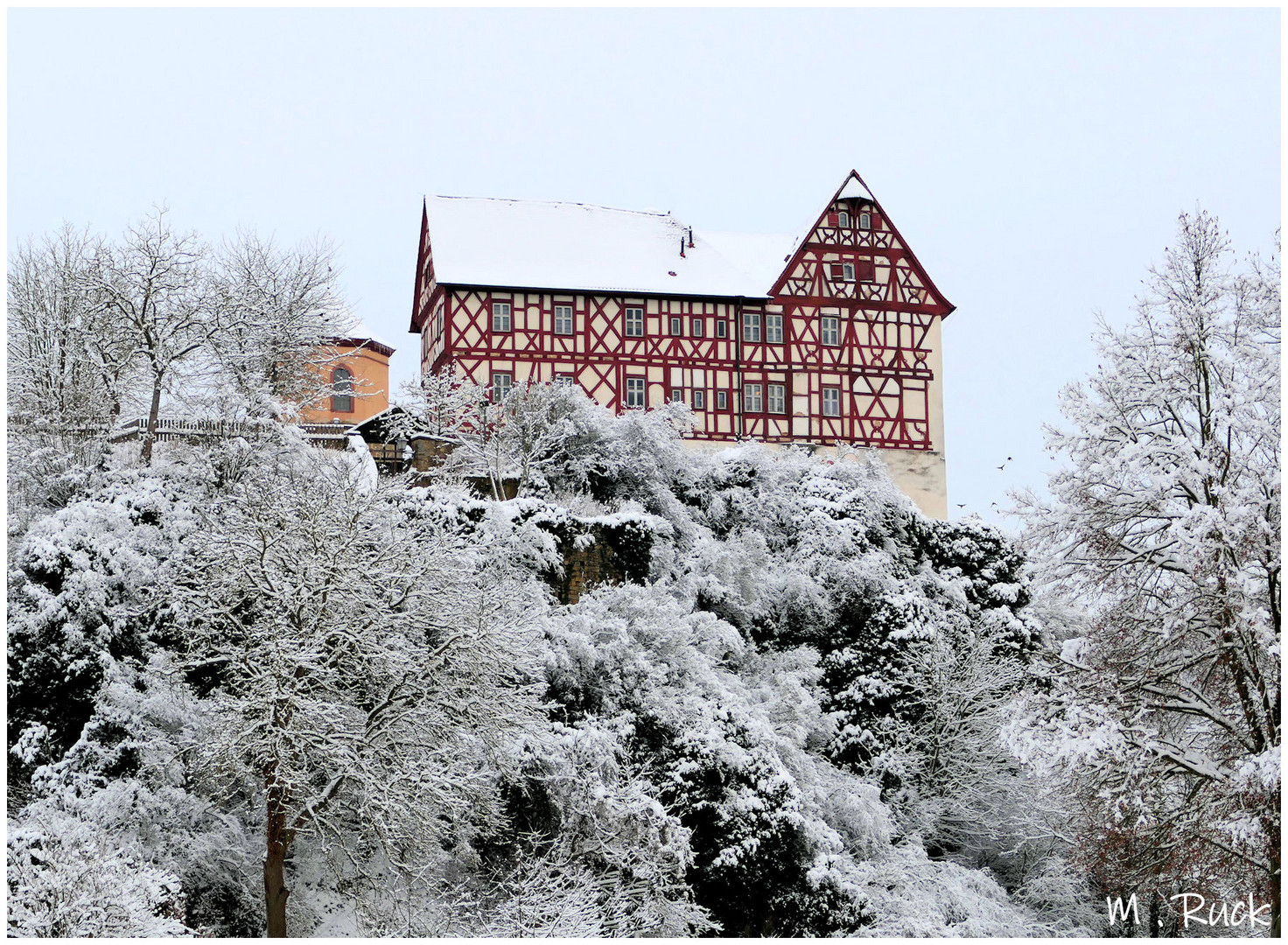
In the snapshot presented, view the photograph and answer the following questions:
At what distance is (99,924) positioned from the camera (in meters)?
15.0

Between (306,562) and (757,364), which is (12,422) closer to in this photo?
(306,562)

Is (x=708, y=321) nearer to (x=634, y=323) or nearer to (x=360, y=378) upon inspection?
(x=634, y=323)

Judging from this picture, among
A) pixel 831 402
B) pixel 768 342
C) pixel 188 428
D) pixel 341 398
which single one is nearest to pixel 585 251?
pixel 768 342

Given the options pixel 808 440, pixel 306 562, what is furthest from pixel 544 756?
pixel 808 440

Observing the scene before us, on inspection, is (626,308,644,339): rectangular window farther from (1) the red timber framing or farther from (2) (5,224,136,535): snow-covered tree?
(2) (5,224,136,535): snow-covered tree

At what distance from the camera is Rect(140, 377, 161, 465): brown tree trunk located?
25344 millimetres

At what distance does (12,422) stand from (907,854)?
17571mm

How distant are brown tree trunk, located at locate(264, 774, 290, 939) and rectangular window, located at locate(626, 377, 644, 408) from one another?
784 inches

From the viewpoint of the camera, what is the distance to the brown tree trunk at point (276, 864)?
17.2 metres

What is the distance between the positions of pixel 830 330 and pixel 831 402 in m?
2.09

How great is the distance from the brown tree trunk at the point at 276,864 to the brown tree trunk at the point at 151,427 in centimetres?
972

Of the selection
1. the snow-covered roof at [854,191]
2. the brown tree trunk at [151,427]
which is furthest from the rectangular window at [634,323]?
the brown tree trunk at [151,427]

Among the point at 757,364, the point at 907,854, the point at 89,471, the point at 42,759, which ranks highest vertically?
the point at 757,364

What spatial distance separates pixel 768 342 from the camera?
3766cm
